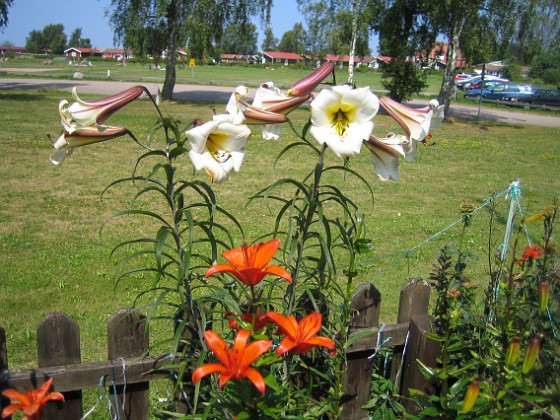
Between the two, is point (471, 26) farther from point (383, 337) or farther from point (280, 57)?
point (280, 57)

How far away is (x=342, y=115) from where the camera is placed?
128 cm

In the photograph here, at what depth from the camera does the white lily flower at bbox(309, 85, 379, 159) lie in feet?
4.04

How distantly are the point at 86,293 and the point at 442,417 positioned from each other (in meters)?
3.06

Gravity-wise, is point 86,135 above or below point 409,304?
above

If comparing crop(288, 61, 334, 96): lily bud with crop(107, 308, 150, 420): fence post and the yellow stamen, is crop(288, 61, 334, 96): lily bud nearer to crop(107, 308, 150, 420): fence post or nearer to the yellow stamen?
the yellow stamen

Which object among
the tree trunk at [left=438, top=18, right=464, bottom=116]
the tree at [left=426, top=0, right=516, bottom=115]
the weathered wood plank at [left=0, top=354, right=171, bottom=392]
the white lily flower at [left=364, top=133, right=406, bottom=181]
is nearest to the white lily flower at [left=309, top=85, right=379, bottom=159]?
the white lily flower at [left=364, top=133, right=406, bottom=181]

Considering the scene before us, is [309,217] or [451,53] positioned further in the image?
[451,53]

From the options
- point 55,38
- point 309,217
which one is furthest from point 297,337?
point 55,38

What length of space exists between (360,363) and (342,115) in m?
1.26

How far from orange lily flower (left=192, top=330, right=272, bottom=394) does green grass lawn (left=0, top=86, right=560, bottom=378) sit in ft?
4.11

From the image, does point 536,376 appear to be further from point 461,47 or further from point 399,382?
point 461,47

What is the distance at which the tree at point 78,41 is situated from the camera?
398 ft

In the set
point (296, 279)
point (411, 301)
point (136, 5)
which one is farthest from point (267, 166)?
point (136, 5)

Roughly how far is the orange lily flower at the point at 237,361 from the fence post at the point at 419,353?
3.80 feet
